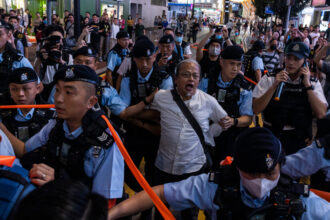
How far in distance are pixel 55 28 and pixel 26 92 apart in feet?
12.4

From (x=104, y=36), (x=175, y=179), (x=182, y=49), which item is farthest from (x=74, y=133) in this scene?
(x=104, y=36)

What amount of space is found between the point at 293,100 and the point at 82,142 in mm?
2659

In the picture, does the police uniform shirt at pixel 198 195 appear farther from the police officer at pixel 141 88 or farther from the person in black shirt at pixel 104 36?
the person in black shirt at pixel 104 36

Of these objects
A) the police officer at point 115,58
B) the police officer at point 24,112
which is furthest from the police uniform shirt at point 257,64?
the police officer at point 24,112

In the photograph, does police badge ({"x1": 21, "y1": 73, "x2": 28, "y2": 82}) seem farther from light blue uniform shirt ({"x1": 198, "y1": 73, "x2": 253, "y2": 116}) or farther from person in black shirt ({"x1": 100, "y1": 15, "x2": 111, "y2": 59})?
person in black shirt ({"x1": 100, "y1": 15, "x2": 111, "y2": 59})

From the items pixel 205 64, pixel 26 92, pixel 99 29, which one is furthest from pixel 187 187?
pixel 99 29

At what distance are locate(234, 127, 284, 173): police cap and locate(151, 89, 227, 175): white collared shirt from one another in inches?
42.9

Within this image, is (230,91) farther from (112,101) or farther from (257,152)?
(257,152)

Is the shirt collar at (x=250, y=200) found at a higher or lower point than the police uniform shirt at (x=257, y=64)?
lower

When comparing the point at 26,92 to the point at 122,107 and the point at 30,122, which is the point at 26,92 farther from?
the point at 122,107

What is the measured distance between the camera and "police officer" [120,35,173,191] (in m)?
3.88

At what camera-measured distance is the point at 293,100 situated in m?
3.77

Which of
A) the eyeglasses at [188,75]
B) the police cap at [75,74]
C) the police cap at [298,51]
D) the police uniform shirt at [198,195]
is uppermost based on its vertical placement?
the police cap at [298,51]

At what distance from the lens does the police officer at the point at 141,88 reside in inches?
153
